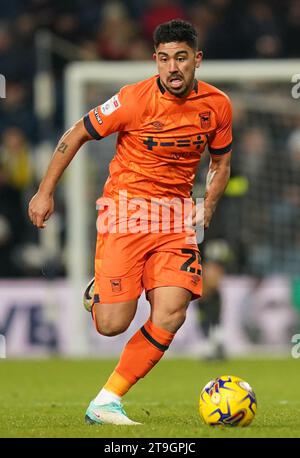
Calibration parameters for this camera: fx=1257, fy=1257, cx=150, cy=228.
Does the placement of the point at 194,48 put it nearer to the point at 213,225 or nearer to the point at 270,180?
the point at 213,225

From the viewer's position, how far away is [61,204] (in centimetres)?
1515

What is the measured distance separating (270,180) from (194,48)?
7483 millimetres

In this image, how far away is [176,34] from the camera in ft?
22.8

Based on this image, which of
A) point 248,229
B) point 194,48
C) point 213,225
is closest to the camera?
point 194,48

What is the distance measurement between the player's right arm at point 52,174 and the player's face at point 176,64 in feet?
1.85

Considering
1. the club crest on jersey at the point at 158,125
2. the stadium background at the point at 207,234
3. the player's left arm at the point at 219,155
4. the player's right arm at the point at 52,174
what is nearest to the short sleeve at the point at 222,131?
the player's left arm at the point at 219,155

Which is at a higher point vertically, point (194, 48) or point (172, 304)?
point (194, 48)

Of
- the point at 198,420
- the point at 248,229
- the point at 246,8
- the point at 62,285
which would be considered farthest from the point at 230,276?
the point at 198,420

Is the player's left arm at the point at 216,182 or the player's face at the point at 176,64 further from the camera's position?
the player's left arm at the point at 216,182

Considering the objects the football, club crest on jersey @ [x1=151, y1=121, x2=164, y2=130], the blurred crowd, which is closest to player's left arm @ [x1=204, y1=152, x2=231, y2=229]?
club crest on jersey @ [x1=151, y1=121, x2=164, y2=130]

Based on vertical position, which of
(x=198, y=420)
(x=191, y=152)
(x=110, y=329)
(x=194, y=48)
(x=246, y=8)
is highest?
(x=246, y=8)
